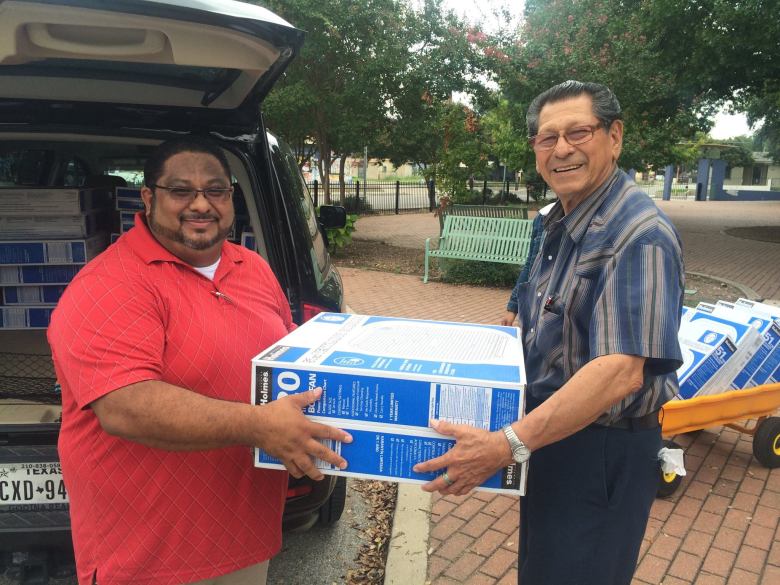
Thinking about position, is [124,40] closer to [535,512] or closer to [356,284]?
[535,512]

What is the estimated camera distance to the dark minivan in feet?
5.36

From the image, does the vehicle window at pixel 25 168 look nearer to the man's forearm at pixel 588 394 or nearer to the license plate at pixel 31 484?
the license plate at pixel 31 484

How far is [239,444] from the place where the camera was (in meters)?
1.51

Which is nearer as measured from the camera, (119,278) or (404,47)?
(119,278)

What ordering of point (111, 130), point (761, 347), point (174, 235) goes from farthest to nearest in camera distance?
point (761, 347)
point (111, 130)
point (174, 235)

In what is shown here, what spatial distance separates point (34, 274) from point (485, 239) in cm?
777

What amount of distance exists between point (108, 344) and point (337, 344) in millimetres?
573

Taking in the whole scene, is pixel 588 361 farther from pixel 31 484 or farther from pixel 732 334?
pixel 732 334

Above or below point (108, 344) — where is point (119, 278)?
above

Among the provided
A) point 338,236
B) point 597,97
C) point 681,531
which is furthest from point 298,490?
point 338,236

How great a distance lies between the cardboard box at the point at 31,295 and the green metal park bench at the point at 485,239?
7.23m

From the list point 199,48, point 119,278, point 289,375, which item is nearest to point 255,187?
point 199,48

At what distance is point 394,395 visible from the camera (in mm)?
1482

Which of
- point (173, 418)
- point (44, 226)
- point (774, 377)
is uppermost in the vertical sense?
point (44, 226)
